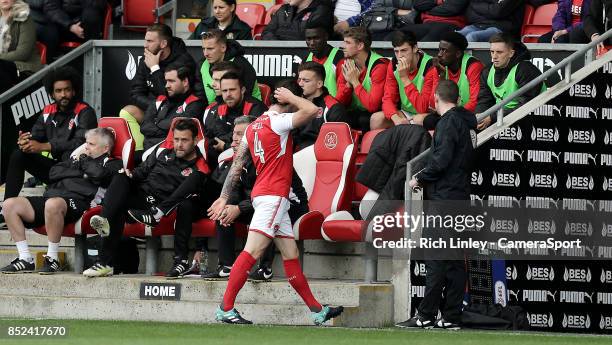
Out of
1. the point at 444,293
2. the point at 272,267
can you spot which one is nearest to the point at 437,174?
the point at 444,293

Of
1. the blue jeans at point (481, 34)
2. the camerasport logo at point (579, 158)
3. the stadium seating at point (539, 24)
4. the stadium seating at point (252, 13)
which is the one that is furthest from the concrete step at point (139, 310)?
the stadium seating at point (252, 13)

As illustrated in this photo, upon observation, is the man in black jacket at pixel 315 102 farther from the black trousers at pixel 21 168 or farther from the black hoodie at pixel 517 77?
the black trousers at pixel 21 168

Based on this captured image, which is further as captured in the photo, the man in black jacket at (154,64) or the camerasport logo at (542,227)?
the man in black jacket at (154,64)

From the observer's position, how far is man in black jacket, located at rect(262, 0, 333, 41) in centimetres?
1630

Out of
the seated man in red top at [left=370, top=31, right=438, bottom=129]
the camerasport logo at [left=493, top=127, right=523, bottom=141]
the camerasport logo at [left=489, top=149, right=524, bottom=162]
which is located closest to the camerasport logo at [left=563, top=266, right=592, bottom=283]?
the camerasport logo at [left=489, top=149, right=524, bottom=162]

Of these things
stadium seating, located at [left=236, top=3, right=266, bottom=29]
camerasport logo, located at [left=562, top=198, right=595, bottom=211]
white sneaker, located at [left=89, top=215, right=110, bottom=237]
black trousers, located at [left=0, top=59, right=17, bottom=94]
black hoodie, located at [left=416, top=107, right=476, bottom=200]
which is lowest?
white sneaker, located at [left=89, top=215, right=110, bottom=237]

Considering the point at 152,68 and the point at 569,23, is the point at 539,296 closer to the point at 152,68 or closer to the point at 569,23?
the point at 569,23

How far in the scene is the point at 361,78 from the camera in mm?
15172

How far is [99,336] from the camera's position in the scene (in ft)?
38.1

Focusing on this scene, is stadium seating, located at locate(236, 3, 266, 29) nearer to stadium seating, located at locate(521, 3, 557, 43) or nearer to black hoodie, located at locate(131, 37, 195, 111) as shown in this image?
black hoodie, located at locate(131, 37, 195, 111)

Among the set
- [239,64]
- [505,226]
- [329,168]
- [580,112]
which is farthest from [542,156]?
[239,64]

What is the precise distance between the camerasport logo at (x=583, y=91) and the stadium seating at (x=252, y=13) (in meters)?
5.35

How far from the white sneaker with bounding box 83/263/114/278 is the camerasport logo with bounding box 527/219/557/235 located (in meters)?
3.99

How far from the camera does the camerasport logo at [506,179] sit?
13.4 m
